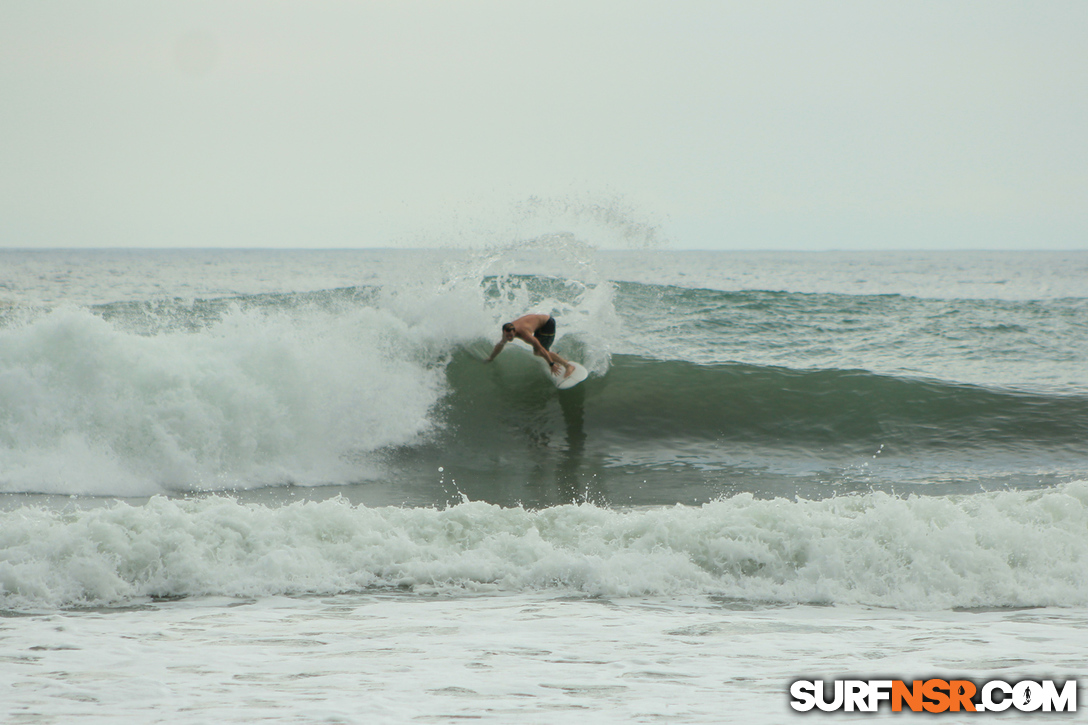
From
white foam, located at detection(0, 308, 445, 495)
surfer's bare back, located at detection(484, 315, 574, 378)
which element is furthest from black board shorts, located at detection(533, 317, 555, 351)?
white foam, located at detection(0, 308, 445, 495)

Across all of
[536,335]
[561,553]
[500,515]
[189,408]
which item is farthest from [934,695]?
[536,335]

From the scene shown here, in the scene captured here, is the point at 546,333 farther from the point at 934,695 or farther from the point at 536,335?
the point at 934,695

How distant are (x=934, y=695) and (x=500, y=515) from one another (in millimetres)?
2964

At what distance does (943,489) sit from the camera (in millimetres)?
6828

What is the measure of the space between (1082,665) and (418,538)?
12.1ft

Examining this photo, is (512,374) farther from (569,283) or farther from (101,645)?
(101,645)

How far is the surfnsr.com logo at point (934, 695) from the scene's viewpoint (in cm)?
277

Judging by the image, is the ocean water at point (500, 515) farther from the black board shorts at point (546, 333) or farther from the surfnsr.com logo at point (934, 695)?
the black board shorts at point (546, 333)

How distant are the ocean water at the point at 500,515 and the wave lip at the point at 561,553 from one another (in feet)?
0.07

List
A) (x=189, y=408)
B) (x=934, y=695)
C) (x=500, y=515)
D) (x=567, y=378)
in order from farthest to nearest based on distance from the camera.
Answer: (x=567, y=378) < (x=189, y=408) < (x=500, y=515) < (x=934, y=695)

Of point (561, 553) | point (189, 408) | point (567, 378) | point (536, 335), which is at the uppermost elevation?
point (536, 335)

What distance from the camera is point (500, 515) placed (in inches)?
202

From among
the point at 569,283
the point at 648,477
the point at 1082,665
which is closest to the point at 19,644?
the point at 1082,665

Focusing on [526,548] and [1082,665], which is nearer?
[1082,665]
